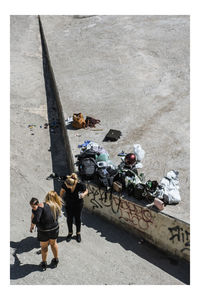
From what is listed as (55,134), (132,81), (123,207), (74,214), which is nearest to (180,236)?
(123,207)

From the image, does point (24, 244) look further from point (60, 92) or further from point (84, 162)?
point (60, 92)

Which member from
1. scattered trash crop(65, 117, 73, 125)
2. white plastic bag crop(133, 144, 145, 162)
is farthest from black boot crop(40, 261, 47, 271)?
scattered trash crop(65, 117, 73, 125)

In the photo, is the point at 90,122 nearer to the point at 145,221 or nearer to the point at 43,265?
the point at 145,221

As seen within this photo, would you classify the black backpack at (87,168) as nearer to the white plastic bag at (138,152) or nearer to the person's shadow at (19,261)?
the white plastic bag at (138,152)

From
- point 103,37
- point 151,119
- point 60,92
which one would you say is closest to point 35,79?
point 60,92

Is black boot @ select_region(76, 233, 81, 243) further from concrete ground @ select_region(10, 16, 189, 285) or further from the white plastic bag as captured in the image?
the white plastic bag

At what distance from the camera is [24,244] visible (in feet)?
28.0

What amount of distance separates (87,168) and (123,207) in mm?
1321

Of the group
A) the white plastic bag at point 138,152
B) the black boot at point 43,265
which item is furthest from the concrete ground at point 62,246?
the white plastic bag at point 138,152

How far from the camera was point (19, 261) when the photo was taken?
26.5ft

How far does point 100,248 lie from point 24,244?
5.71 ft

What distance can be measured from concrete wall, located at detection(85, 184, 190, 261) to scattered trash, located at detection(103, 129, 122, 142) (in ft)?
7.36

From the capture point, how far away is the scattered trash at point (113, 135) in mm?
10961

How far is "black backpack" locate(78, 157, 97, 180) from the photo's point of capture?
9.15 metres
